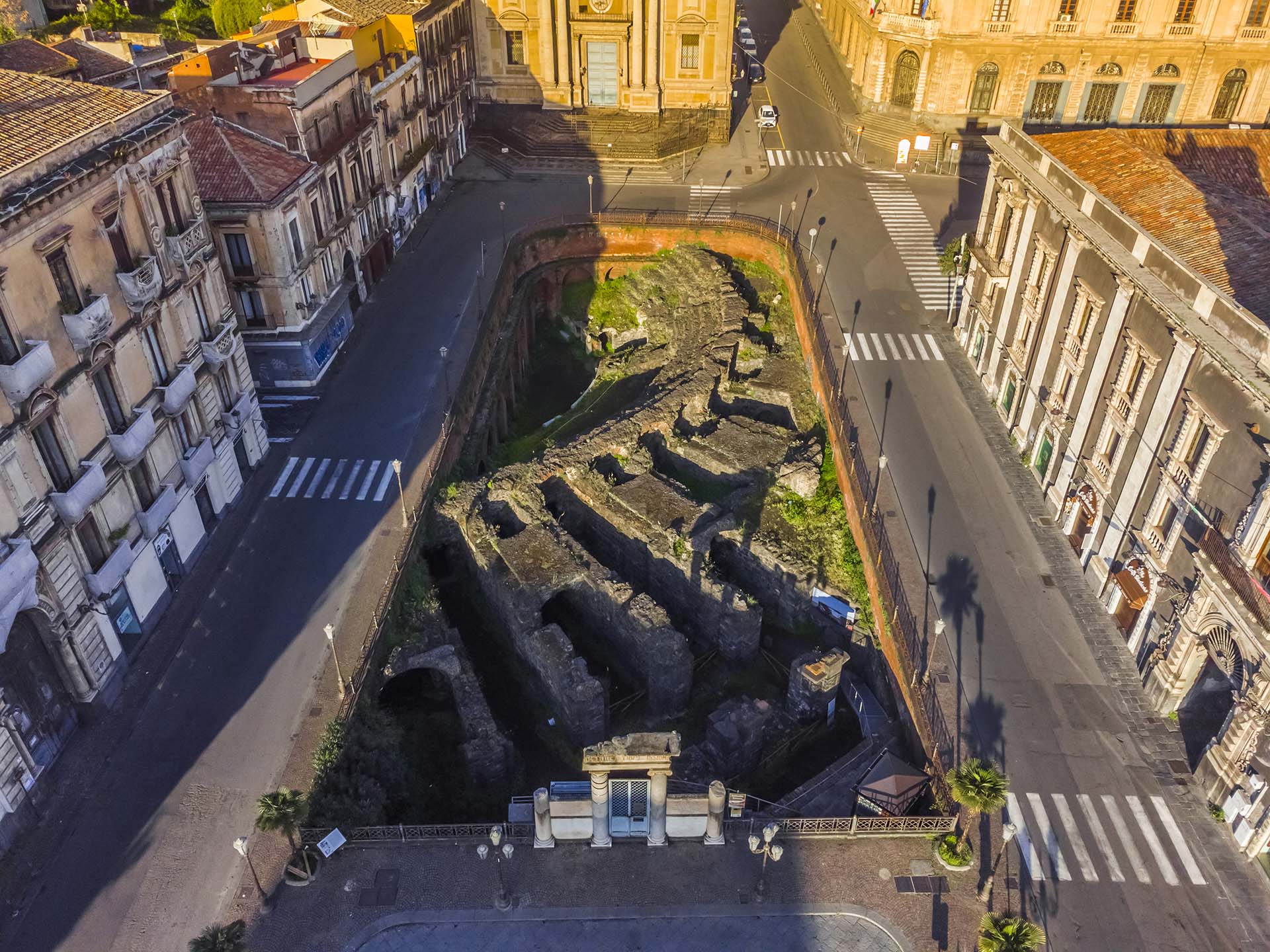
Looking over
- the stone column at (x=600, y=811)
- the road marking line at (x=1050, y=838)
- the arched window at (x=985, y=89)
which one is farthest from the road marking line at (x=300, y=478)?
the arched window at (x=985, y=89)

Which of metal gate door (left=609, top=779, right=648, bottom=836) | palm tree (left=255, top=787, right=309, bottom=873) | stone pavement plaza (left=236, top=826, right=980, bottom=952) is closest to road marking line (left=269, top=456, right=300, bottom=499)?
palm tree (left=255, top=787, right=309, bottom=873)

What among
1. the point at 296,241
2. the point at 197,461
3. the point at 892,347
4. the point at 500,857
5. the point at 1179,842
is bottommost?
the point at 1179,842

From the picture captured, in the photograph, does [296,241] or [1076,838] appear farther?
[296,241]

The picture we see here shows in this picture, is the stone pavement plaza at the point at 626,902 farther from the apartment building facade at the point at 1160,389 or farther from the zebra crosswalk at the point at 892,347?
the zebra crosswalk at the point at 892,347

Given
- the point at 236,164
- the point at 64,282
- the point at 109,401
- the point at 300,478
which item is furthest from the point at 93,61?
the point at 109,401

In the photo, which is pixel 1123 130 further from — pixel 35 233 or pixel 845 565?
pixel 35 233

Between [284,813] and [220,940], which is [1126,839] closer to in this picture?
[284,813]

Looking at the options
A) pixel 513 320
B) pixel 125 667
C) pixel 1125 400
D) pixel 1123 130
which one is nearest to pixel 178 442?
pixel 125 667
